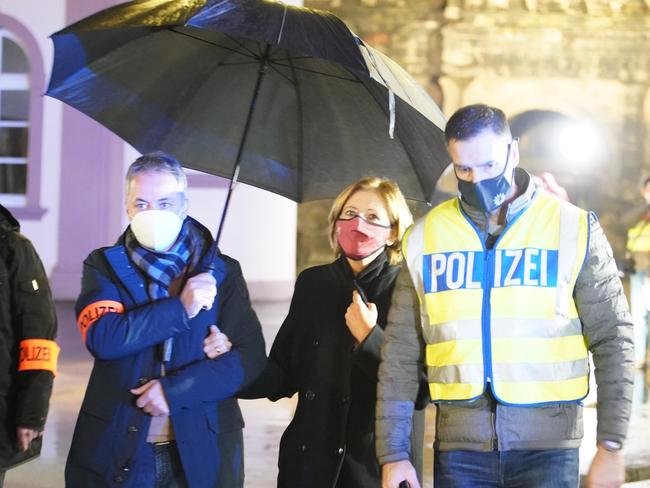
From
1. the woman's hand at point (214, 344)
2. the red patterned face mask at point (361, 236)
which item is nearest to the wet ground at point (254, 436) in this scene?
the red patterned face mask at point (361, 236)

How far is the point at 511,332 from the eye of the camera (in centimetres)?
242

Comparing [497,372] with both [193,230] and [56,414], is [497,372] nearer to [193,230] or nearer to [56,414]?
[193,230]

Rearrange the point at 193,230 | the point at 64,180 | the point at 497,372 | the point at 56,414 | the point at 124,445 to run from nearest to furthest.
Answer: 1. the point at 497,372
2. the point at 124,445
3. the point at 193,230
4. the point at 56,414
5. the point at 64,180

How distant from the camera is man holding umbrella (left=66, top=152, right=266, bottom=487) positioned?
2.61 meters

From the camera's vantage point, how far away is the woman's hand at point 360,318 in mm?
2855

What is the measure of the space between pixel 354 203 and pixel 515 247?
0.73 m

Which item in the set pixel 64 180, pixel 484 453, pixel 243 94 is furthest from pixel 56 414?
pixel 64 180

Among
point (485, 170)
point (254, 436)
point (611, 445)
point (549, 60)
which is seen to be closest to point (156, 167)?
point (485, 170)

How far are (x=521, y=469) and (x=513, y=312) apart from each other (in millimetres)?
386

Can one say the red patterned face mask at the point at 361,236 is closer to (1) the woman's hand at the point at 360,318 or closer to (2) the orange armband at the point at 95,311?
(1) the woman's hand at the point at 360,318

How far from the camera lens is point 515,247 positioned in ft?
8.11

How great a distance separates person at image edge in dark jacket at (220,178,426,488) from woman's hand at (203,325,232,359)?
26cm

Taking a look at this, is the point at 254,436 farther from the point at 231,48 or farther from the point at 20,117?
the point at 20,117

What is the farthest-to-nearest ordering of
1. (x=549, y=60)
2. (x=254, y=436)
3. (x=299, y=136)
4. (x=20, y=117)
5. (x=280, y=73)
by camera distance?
(x=549, y=60) < (x=20, y=117) < (x=254, y=436) < (x=299, y=136) < (x=280, y=73)
